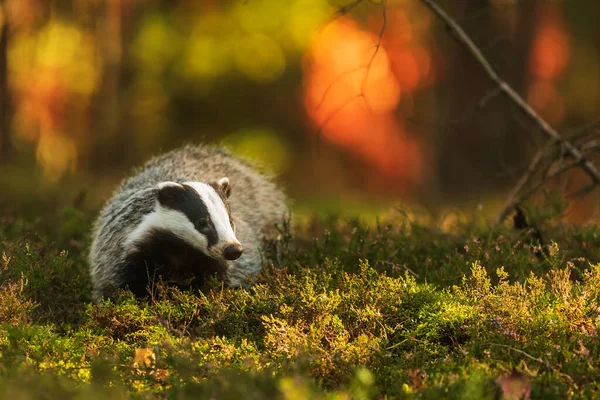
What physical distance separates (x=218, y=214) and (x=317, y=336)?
1302mm

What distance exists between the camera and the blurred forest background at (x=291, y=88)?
1461cm

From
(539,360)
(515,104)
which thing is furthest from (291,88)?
(539,360)

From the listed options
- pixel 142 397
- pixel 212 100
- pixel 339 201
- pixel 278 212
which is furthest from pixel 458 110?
pixel 142 397

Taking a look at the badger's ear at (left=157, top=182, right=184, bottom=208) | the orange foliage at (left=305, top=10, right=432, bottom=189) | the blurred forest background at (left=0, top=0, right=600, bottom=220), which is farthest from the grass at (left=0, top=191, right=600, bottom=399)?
the orange foliage at (left=305, top=10, right=432, bottom=189)

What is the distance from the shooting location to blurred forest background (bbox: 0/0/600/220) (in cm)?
1461

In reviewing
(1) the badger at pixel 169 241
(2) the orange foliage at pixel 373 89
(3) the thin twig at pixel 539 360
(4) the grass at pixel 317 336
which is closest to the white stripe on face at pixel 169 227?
(1) the badger at pixel 169 241

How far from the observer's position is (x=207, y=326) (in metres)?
4.26

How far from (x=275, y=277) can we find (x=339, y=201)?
403 inches

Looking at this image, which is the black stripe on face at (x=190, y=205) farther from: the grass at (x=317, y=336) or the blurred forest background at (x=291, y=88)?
the blurred forest background at (x=291, y=88)

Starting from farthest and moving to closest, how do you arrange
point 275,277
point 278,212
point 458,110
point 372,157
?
point 372,157 < point 458,110 < point 278,212 < point 275,277

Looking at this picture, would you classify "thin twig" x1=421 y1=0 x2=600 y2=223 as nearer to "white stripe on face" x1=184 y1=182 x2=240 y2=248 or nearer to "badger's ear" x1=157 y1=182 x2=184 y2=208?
"white stripe on face" x1=184 y1=182 x2=240 y2=248

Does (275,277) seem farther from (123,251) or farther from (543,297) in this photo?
(543,297)

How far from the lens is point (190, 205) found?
196 inches

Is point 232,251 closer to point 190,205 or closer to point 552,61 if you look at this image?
point 190,205
